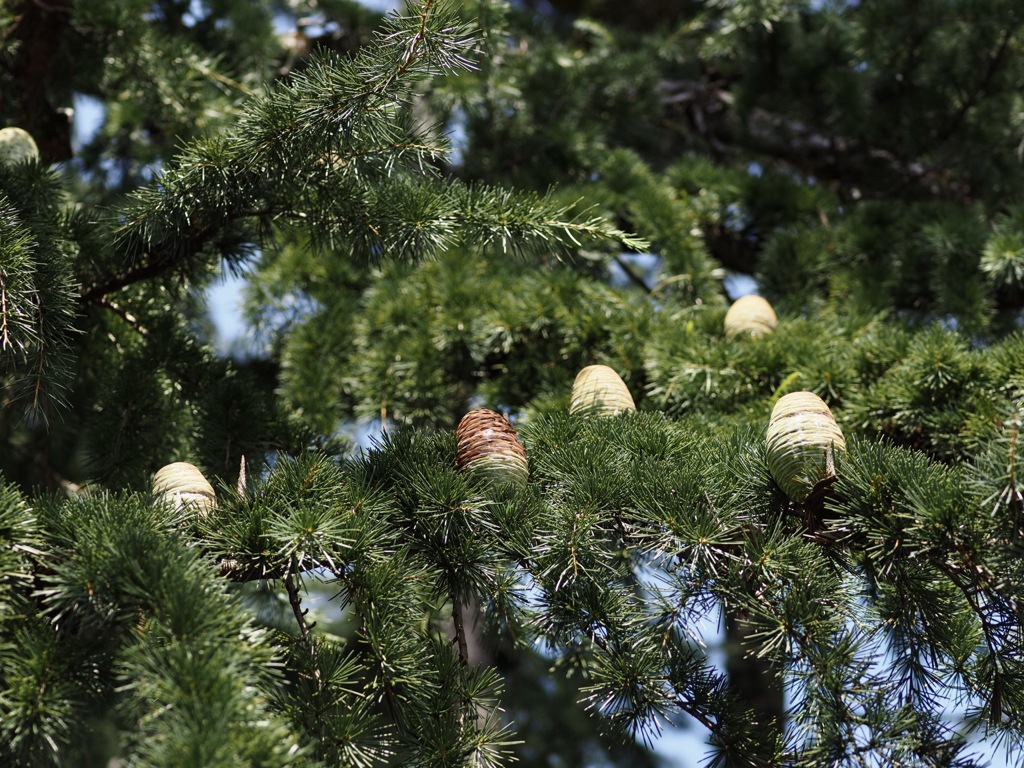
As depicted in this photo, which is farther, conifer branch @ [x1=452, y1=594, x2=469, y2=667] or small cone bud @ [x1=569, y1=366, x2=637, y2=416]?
small cone bud @ [x1=569, y1=366, x2=637, y2=416]

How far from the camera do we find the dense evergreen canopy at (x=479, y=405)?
1.06m

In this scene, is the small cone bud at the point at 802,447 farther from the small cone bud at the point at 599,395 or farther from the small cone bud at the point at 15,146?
the small cone bud at the point at 15,146

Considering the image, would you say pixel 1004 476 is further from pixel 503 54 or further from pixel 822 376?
pixel 503 54

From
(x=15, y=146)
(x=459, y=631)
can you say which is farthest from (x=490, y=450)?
(x=15, y=146)

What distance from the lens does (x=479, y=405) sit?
218 centimetres

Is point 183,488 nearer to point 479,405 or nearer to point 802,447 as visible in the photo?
point 802,447

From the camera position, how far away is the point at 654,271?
245 cm

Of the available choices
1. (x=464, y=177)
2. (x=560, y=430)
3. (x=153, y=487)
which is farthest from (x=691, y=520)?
(x=464, y=177)

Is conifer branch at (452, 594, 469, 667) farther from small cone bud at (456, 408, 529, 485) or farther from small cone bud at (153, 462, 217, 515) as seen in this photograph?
small cone bud at (153, 462, 217, 515)

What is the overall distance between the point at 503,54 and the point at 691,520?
1.94 m

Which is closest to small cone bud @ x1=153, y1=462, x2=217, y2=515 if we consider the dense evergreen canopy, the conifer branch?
the dense evergreen canopy

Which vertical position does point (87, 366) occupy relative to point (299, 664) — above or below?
below

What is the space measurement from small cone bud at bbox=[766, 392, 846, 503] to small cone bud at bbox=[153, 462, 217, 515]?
708 millimetres

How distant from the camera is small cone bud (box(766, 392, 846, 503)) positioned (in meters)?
1.18
